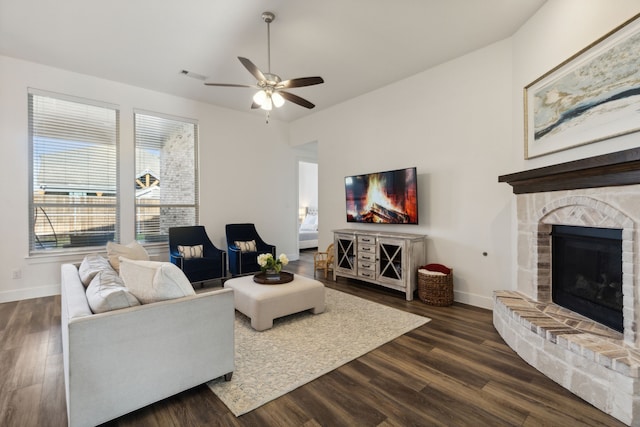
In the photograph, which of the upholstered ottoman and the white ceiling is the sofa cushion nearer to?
the upholstered ottoman

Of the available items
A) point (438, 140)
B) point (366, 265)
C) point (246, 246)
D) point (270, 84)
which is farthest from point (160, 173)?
point (438, 140)

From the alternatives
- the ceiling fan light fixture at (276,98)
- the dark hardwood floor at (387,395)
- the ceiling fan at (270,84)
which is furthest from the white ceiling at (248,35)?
the dark hardwood floor at (387,395)

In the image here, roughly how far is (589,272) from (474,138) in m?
1.94

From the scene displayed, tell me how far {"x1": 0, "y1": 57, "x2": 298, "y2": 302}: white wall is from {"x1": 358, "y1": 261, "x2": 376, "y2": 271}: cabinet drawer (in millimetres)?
2580

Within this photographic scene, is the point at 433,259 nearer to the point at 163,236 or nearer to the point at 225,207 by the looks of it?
the point at 225,207

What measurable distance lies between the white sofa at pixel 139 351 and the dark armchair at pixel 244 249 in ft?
9.70

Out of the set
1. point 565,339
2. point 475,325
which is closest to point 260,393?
point 565,339

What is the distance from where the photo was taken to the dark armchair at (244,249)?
196 inches

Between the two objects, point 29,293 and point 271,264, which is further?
point 29,293

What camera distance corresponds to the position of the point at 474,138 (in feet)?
12.1

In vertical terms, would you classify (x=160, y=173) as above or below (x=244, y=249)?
above

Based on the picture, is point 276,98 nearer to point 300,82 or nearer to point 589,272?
point 300,82

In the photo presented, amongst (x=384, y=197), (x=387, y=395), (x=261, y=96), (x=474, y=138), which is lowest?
(x=387, y=395)

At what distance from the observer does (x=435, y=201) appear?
4.12m
